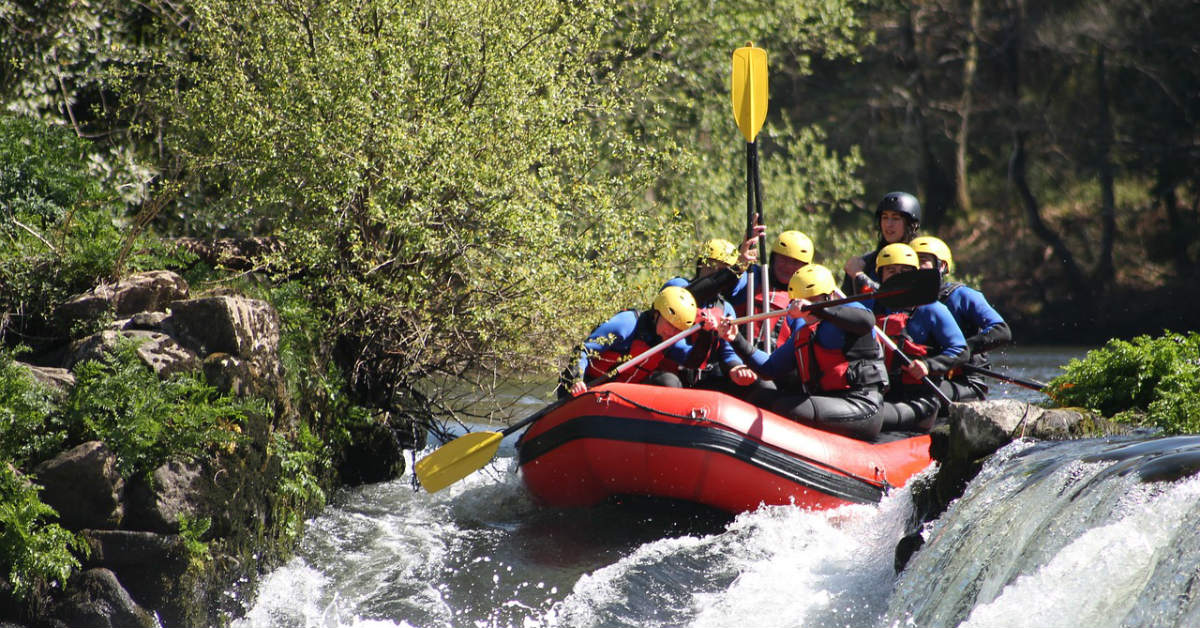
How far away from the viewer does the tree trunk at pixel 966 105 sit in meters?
22.2

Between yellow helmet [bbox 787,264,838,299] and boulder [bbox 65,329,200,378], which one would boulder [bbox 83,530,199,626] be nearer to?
boulder [bbox 65,329,200,378]

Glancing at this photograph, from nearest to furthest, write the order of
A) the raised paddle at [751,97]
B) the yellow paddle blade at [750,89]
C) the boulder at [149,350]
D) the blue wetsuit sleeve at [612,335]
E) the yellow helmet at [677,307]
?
1. the boulder at [149,350]
2. the yellow helmet at [677,307]
3. the blue wetsuit sleeve at [612,335]
4. the raised paddle at [751,97]
5. the yellow paddle blade at [750,89]

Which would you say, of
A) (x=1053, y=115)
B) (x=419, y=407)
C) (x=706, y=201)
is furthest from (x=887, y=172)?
(x=419, y=407)

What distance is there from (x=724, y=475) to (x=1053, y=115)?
17.6 meters

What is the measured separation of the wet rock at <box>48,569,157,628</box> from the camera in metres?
4.90

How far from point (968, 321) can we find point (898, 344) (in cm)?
64

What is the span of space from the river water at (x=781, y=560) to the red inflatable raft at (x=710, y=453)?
152 millimetres

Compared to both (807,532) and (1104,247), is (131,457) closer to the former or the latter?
(807,532)

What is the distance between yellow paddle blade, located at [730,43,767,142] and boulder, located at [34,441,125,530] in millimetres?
5290

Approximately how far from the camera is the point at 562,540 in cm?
689

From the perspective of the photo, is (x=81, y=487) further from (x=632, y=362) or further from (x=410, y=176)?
(x=632, y=362)

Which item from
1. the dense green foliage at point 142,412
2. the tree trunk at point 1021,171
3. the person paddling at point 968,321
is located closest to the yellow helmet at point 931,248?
the person paddling at point 968,321

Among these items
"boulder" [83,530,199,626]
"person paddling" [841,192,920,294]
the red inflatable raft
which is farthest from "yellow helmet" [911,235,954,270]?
"boulder" [83,530,199,626]

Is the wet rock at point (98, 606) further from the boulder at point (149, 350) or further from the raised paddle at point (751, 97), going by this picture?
the raised paddle at point (751, 97)
